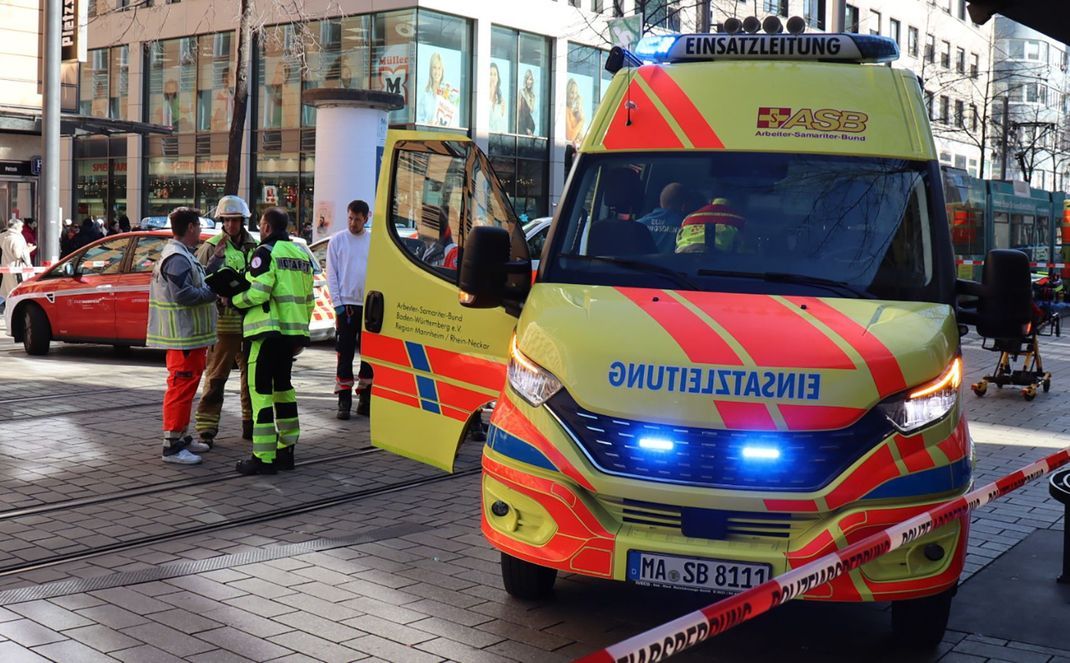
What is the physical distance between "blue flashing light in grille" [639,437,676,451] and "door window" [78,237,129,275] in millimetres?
11132

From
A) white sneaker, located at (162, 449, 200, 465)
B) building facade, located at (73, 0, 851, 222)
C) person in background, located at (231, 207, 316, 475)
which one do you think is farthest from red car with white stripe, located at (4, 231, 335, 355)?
building facade, located at (73, 0, 851, 222)

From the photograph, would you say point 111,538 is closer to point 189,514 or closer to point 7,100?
point 189,514

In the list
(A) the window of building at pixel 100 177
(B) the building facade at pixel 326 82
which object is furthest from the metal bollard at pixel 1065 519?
(A) the window of building at pixel 100 177

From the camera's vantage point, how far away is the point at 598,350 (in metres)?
4.94

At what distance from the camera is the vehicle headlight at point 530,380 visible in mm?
5020

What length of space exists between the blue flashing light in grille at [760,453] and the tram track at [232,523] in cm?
348

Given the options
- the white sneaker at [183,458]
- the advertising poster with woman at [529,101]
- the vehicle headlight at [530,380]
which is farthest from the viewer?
the advertising poster with woman at [529,101]

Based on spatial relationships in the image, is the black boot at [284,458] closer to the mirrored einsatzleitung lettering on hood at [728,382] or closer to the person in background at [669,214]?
the person in background at [669,214]

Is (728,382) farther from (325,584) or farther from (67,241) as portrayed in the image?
(67,241)

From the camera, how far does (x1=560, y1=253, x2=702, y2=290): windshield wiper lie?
5.35m

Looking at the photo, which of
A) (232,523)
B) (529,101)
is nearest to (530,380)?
(232,523)

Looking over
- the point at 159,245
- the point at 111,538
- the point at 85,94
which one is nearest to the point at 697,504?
the point at 111,538

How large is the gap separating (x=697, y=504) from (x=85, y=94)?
4382cm

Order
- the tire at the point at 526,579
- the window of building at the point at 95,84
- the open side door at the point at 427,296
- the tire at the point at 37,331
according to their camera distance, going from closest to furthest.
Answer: the tire at the point at 526,579
the open side door at the point at 427,296
the tire at the point at 37,331
the window of building at the point at 95,84
